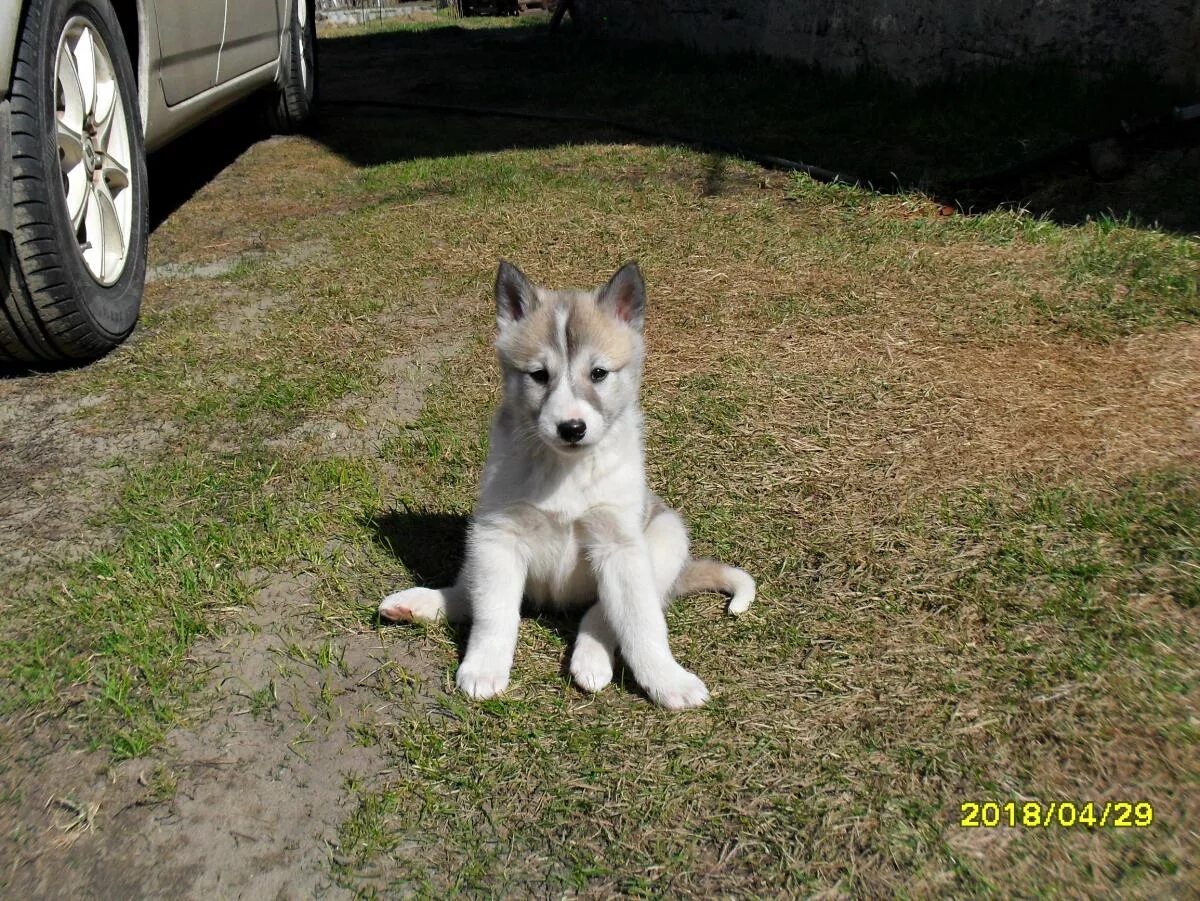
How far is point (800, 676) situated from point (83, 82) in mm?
3794

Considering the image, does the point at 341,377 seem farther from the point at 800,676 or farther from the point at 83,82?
the point at 800,676

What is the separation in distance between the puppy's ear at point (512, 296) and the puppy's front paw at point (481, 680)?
962 mm

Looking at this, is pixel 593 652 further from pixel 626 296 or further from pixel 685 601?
pixel 626 296

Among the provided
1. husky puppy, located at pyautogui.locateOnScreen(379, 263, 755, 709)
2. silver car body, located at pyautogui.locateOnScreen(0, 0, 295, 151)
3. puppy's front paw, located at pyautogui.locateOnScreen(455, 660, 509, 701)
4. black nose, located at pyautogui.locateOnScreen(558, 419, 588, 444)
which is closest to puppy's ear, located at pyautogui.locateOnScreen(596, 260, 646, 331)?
husky puppy, located at pyautogui.locateOnScreen(379, 263, 755, 709)

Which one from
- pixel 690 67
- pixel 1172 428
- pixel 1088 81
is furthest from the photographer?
pixel 690 67

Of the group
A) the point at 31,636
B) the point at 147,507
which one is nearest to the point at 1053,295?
the point at 147,507

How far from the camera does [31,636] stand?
8.60 feet

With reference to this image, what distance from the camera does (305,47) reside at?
8.79m

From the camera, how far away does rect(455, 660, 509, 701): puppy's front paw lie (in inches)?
96.8

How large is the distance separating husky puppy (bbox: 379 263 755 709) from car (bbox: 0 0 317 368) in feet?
6.73

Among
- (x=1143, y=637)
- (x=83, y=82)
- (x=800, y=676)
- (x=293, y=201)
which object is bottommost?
(x=293, y=201)

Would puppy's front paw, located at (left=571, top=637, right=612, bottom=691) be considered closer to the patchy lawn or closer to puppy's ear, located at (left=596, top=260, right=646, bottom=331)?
the patchy lawn

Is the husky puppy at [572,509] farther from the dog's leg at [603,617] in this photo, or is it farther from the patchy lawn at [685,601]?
the patchy lawn at [685,601]
